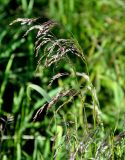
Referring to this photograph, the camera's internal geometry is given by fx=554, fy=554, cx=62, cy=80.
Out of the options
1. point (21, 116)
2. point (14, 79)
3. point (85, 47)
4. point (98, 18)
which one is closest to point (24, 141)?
point (21, 116)

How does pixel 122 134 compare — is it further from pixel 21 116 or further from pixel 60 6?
pixel 60 6

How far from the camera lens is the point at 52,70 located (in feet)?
9.55

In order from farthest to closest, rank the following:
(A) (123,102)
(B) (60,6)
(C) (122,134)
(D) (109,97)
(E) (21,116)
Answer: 1. (B) (60,6)
2. (D) (109,97)
3. (A) (123,102)
4. (E) (21,116)
5. (C) (122,134)

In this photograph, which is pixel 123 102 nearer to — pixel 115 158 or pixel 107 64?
pixel 107 64

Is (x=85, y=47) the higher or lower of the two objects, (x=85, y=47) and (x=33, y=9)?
the lower

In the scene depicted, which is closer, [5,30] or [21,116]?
[21,116]

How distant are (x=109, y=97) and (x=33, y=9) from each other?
738mm

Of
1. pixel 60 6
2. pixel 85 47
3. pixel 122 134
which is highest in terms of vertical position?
pixel 122 134

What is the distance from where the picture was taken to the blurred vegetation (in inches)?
100

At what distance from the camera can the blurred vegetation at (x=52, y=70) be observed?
255cm

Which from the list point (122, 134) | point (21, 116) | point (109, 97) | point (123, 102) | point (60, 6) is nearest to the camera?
point (122, 134)

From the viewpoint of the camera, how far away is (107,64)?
325 centimetres

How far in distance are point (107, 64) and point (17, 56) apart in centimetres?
54

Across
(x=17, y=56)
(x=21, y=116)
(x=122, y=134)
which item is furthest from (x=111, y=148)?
(x=17, y=56)
